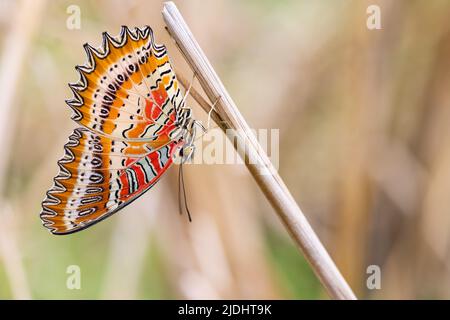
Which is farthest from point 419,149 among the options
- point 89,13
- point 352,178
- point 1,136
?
point 1,136

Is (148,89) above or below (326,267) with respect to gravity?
above

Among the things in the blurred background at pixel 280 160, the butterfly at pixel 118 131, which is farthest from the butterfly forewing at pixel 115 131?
the blurred background at pixel 280 160

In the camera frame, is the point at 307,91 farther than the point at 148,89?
Yes

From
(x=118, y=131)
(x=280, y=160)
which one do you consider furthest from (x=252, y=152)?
(x=280, y=160)

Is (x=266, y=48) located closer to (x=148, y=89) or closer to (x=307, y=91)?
(x=307, y=91)

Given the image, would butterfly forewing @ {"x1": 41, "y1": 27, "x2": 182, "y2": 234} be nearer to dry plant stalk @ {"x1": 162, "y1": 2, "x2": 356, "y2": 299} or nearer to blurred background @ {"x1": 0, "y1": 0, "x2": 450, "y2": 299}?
dry plant stalk @ {"x1": 162, "y1": 2, "x2": 356, "y2": 299}

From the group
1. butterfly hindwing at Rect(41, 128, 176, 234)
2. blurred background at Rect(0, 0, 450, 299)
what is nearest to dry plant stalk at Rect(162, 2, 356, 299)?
butterfly hindwing at Rect(41, 128, 176, 234)

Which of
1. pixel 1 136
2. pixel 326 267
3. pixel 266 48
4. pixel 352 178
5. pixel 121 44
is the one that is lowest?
pixel 326 267

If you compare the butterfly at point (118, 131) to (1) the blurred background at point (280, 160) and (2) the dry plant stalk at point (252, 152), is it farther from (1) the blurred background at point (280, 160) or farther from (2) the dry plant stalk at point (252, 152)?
(1) the blurred background at point (280, 160)
